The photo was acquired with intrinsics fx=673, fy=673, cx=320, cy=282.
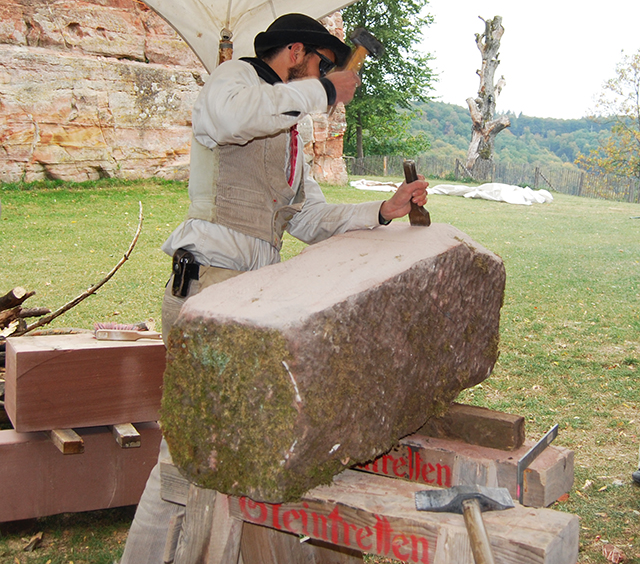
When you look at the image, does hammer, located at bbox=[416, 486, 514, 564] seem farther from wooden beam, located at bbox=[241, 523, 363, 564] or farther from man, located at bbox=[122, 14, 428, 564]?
man, located at bbox=[122, 14, 428, 564]

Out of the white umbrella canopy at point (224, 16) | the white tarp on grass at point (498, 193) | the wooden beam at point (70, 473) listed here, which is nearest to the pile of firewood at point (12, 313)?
the wooden beam at point (70, 473)

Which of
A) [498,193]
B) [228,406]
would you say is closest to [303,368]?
[228,406]

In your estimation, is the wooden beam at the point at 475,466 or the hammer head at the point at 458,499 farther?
the wooden beam at the point at 475,466

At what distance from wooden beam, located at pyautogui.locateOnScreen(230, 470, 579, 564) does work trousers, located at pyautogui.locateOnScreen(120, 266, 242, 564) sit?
1.43 ft

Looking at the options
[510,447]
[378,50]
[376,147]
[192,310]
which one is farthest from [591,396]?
[376,147]

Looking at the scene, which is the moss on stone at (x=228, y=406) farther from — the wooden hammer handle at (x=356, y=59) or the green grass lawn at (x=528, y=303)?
the green grass lawn at (x=528, y=303)

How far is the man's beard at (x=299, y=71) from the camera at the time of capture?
216 centimetres

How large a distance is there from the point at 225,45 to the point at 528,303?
5.15 meters

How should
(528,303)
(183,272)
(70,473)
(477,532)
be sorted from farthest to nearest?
(528,303) → (70,473) → (183,272) → (477,532)

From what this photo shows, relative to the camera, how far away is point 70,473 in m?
2.79

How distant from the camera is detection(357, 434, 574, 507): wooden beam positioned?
179cm

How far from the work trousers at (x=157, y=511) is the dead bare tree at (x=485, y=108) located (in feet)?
86.3

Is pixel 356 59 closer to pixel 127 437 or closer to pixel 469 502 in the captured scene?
pixel 469 502

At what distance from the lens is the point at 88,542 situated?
2.91m
